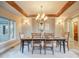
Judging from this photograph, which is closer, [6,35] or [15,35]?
[6,35]

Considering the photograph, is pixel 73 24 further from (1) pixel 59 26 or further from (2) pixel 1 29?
(2) pixel 1 29

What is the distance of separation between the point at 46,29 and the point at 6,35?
515cm

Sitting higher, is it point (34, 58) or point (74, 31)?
point (74, 31)

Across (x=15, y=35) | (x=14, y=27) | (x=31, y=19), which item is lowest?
(x=15, y=35)

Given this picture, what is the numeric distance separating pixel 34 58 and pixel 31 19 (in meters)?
7.51

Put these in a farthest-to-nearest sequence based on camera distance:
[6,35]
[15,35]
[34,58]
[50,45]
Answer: [15,35], [6,35], [50,45], [34,58]

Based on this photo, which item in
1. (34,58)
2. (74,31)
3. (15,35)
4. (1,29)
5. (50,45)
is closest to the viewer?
(34,58)

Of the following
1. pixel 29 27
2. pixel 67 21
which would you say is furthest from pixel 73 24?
pixel 29 27

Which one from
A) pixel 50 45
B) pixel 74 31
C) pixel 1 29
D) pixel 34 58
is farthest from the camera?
pixel 74 31

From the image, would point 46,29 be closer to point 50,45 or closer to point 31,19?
point 31,19

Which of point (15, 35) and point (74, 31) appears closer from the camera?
point (15, 35)

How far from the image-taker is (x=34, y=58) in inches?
174

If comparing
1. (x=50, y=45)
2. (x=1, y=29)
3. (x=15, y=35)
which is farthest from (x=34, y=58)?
(x=15, y=35)

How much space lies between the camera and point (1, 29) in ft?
23.1
